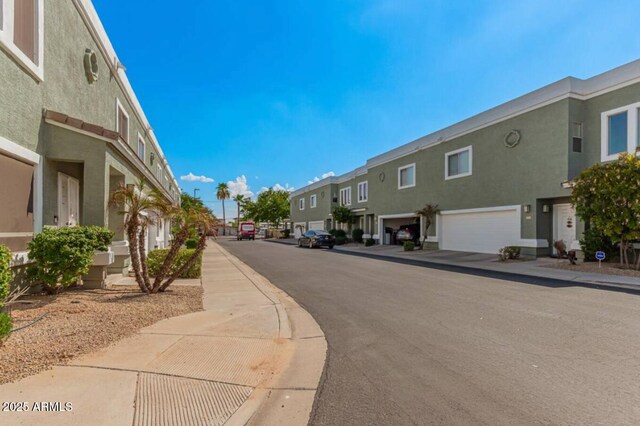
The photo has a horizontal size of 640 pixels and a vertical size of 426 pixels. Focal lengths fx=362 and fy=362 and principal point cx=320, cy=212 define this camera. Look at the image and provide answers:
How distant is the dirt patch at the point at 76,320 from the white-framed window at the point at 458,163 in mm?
16984

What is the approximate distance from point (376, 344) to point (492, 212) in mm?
15950

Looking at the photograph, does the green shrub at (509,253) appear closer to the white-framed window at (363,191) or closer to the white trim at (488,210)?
the white trim at (488,210)

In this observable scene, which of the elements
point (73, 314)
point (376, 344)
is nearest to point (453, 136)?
point (376, 344)

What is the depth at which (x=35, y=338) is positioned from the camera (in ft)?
15.2

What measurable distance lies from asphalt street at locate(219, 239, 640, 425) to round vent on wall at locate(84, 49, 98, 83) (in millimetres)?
8279

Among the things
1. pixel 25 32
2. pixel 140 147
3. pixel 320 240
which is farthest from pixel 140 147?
pixel 320 240

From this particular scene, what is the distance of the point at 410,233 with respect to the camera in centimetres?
2527

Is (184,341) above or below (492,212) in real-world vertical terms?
below

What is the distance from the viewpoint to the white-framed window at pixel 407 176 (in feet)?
83.5

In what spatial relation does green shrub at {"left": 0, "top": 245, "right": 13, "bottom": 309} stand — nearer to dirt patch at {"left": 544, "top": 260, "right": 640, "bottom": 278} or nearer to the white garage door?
dirt patch at {"left": 544, "top": 260, "right": 640, "bottom": 278}

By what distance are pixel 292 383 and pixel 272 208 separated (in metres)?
57.4

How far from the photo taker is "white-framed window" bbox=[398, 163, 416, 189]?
25.5 m

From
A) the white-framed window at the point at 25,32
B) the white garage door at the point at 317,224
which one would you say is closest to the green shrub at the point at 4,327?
the white-framed window at the point at 25,32

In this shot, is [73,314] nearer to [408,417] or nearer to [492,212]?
[408,417]
